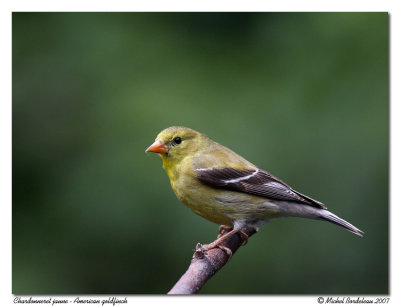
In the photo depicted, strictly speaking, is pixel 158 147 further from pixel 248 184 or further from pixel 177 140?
pixel 248 184

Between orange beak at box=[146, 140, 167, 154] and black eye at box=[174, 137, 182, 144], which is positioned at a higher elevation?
black eye at box=[174, 137, 182, 144]

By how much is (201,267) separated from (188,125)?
1859mm

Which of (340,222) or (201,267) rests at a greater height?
(340,222)

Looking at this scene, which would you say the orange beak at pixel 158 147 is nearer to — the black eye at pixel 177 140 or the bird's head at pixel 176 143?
the bird's head at pixel 176 143

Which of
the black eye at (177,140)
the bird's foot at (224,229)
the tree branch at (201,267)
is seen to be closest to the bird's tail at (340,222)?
the tree branch at (201,267)

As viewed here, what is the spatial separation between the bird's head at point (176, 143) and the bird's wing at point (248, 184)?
8.7 inches

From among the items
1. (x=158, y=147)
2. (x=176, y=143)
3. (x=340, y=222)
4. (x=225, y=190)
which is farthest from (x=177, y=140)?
(x=340, y=222)

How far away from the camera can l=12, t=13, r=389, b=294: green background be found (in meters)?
4.76

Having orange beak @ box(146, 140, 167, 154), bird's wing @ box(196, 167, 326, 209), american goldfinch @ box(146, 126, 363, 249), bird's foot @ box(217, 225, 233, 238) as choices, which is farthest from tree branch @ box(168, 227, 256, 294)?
orange beak @ box(146, 140, 167, 154)

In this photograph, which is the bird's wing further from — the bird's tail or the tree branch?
the tree branch

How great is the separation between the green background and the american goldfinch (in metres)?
0.68

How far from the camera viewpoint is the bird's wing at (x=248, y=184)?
13.1 feet

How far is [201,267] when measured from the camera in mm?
3395

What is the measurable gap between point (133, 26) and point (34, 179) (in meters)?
1.75
